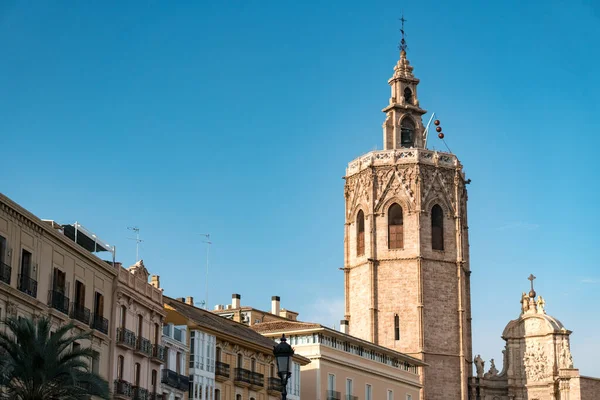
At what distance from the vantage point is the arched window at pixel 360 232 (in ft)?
319

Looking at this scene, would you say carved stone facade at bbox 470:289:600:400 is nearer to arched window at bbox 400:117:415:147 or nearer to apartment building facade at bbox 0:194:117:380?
arched window at bbox 400:117:415:147

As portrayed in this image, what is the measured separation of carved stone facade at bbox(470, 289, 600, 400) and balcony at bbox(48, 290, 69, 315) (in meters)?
55.5

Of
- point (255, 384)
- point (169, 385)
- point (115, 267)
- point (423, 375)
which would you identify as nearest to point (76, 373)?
point (115, 267)

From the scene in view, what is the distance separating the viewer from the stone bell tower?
92.9 metres

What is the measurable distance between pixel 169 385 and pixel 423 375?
3883 cm

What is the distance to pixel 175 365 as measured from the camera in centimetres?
5641

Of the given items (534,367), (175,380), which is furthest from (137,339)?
(534,367)

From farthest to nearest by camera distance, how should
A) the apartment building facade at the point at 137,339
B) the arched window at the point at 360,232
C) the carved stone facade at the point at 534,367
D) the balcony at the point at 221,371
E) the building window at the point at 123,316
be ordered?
the arched window at the point at 360,232 < the carved stone facade at the point at 534,367 < the balcony at the point at 221,371 < the building window at the point at 123,316 < the apartment building facade at the point at 137,339

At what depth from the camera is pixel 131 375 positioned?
51062 millimetres

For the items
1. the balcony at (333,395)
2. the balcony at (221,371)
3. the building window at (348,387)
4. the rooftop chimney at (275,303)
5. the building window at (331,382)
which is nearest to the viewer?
the balcony at (221,371)

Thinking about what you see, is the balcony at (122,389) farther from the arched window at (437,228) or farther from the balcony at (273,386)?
the arched window at (437,228)

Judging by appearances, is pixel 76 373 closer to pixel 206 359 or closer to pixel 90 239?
pixel 90 239

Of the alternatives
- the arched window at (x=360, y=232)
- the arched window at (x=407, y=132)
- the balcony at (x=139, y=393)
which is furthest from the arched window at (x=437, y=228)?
the balcony at (x=139, y=393)

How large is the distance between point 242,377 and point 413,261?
3500cm
